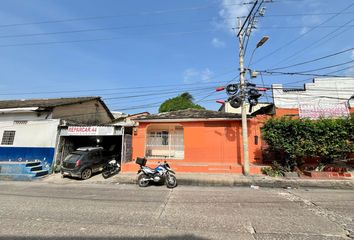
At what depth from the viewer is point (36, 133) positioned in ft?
50.8

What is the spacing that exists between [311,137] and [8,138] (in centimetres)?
2066

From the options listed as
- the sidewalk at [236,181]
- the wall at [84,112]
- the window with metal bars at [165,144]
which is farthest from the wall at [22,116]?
the window with metal bars at [165,144]

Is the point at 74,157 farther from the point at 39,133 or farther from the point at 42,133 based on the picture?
the point at 39,133

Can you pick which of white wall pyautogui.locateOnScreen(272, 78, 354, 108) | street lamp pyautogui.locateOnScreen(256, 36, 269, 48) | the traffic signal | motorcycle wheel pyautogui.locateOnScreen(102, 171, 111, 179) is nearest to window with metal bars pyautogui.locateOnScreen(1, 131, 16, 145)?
motorcycle wheel pyautogui.locateOnScreen(102, 171, 111, 179)

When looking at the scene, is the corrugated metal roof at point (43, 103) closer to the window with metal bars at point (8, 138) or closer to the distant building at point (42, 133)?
the distant building at point (42, 133)

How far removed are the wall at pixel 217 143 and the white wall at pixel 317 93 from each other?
5743 mm

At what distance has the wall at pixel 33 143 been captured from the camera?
1498 cm

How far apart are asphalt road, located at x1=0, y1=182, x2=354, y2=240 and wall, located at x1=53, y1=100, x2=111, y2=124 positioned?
9095mm

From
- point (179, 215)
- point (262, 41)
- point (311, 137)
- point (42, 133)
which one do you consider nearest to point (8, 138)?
point (42, 133)

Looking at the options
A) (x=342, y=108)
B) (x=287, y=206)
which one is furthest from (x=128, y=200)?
(x=342, y=108)

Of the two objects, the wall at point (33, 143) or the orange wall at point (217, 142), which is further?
the wall at point (33, 143)

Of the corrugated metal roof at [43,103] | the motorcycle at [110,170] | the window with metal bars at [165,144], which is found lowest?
the motorcycle at [110,170]

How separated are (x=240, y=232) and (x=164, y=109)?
31.0 metres

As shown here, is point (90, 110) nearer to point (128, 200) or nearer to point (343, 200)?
point (128, 200)
